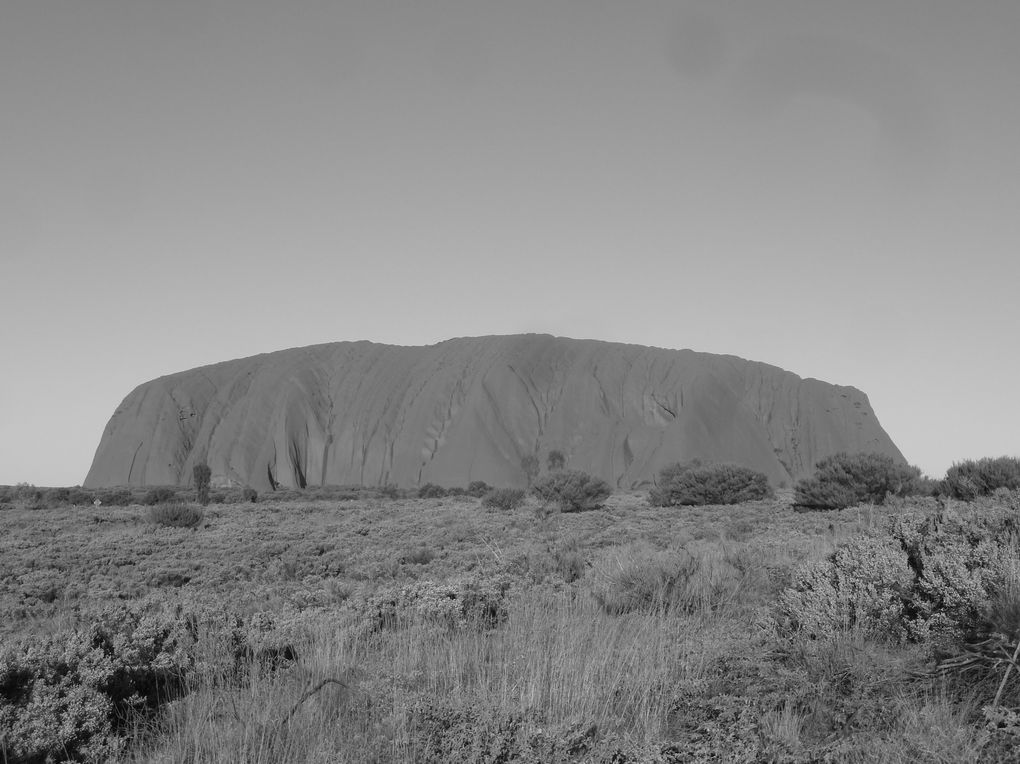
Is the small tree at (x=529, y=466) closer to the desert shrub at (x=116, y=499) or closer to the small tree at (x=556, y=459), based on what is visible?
the small tree at (x=556, y=459)

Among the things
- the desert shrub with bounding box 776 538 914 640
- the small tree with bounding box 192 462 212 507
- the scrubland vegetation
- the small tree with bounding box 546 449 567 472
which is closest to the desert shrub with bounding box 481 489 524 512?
the small tree with bounding box 192 462 212 507

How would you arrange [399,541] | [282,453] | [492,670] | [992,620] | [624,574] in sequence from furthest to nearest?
[282,453]
[399,541]
[624,574]
[492,670]
[992,620]

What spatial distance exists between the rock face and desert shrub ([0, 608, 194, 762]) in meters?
61.6

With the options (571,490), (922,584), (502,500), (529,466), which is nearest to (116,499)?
(502,500)

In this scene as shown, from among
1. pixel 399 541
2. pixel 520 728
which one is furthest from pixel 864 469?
pixel 520 728

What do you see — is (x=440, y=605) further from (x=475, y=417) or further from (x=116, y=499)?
(x=475, y=417)

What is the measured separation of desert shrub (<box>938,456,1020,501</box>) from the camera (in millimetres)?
19922

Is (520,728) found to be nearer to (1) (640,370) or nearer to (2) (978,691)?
(2) (978,691)

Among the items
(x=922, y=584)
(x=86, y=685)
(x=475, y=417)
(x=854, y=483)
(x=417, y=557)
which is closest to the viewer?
(x=86, y=685)

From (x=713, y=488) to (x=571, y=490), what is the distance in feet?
20.3

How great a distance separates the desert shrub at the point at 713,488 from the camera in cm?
3250

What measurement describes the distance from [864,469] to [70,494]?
42673mm

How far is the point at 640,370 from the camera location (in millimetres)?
78875

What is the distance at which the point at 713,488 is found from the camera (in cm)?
3275
